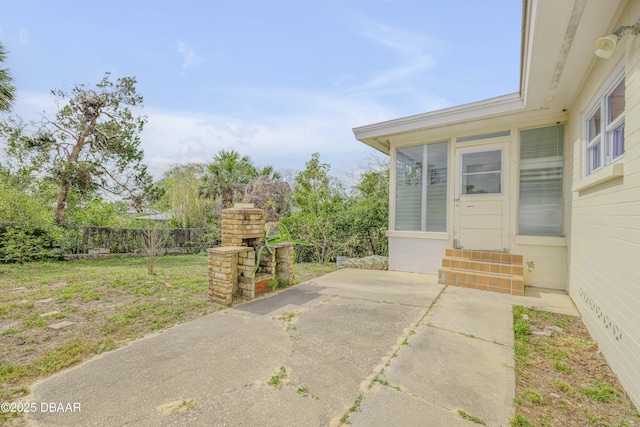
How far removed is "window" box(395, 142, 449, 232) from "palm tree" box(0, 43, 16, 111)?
9578 mm

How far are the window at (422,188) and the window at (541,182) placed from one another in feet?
4.16

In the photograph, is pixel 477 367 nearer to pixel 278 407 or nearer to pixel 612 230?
pixel 278 407

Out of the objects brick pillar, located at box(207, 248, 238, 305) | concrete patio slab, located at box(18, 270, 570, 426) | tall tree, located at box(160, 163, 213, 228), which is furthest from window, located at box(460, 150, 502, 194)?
tall tree, located at box(160, 163, 213, 228)

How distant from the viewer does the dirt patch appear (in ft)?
5.32

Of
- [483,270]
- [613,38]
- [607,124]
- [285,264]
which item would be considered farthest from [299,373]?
[483,270]

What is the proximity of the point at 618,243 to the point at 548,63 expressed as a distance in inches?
86.2

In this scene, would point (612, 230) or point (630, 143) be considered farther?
point (612, 230)

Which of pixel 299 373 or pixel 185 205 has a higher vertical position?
pixel 185 205

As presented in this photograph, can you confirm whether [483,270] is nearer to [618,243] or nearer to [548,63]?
[618,243]

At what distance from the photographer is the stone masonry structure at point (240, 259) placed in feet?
12.1

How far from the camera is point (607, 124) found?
9.30 ft

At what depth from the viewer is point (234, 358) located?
2.21 m

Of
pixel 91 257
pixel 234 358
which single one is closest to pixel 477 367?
pixel 234 358

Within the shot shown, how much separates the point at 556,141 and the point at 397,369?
16.0ft
